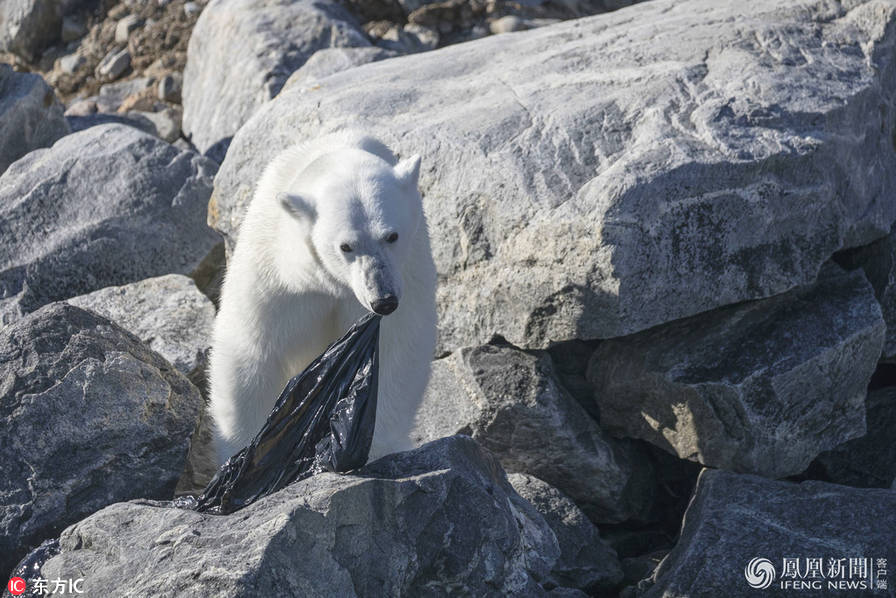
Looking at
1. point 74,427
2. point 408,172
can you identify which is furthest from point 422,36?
point 74,427

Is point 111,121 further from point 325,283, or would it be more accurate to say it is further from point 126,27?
point 325,283

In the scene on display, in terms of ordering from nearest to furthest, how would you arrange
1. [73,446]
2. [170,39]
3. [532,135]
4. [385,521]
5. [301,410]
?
[385,521]
[301,410]
[73,446]
[532,135]
[170,39]

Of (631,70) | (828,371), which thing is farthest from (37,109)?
(828,371)

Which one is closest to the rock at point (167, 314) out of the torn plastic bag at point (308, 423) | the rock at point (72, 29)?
the torn plastic bag at point (308, 423)

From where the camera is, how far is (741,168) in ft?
12.7

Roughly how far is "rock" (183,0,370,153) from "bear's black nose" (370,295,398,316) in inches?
164

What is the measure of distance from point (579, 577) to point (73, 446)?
6.12ft

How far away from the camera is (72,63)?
386 inches

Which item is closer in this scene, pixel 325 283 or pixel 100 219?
pixel 325 283

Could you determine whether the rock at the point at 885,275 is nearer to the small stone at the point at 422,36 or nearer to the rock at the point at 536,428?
the rock at the point at 536,428

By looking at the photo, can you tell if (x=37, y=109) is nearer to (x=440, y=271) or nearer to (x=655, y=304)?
(x=440, y=271)

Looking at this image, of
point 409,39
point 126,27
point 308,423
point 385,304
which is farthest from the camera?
point 126,27

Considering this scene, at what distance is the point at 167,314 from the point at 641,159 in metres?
2.32

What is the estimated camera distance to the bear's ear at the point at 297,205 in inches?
125
